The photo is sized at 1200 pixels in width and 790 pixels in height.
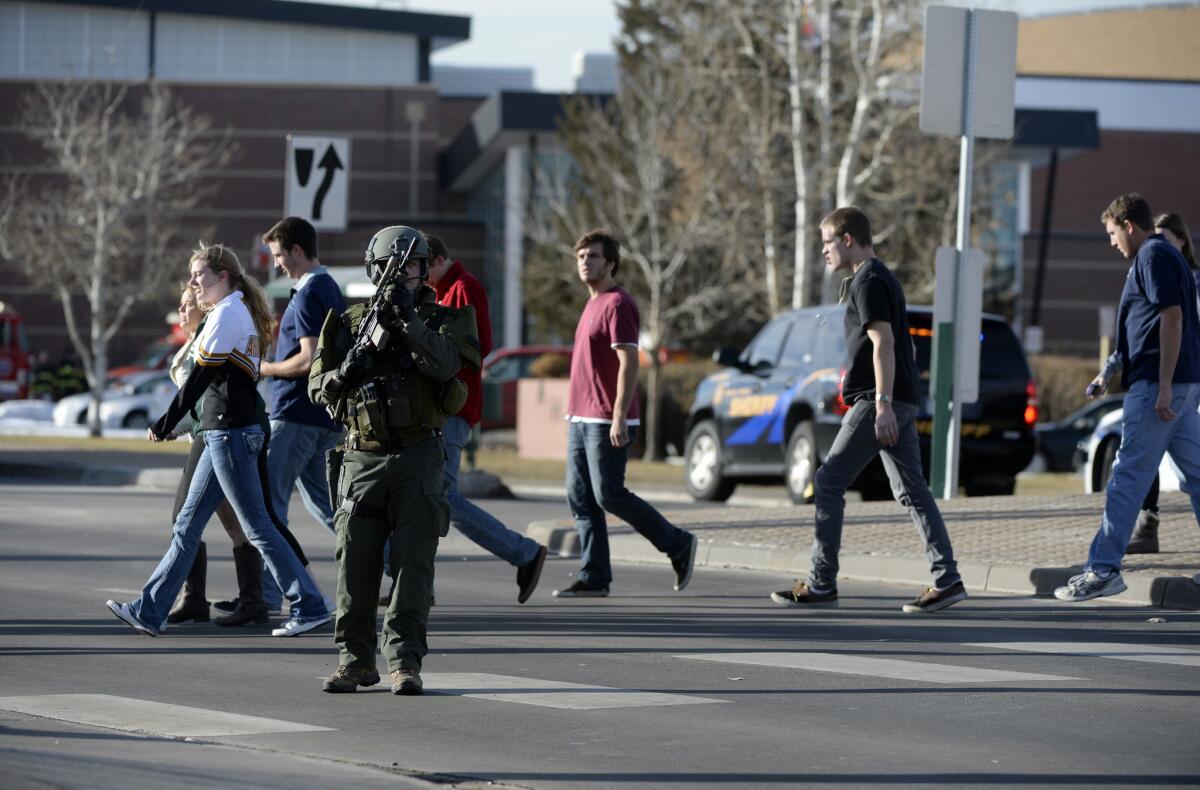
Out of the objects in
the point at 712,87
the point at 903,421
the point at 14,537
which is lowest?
the point at 14,537

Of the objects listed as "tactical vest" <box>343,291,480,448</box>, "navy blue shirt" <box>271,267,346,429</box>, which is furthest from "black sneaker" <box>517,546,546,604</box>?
"tactical vest" <box>343,291,480,448</box>

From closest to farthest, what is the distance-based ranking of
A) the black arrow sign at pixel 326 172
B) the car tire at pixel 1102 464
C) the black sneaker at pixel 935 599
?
the black sneaker at pixel 935 599, the car tire at pixel 1102 464, the black arrow sign at pixel 326 172

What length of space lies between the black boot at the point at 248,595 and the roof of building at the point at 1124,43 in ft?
241

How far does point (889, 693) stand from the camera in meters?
7.58

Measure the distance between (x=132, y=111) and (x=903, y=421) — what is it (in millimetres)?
49404

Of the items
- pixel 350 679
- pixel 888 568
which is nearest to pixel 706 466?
pixel 888 568

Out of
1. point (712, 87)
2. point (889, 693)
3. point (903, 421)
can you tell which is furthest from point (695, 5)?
point (889, 693)

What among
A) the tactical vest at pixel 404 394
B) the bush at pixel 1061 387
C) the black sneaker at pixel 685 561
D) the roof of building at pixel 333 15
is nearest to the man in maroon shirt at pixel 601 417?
the black sneaker at pixel 685 561

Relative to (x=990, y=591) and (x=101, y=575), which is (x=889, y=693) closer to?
(x=990, y=591)

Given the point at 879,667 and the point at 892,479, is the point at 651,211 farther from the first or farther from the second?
the point at 879,667

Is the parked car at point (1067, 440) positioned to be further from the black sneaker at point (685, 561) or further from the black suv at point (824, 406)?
the black sneaker at point (685, 561)

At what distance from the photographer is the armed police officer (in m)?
7.27

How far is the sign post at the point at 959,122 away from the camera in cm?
1548

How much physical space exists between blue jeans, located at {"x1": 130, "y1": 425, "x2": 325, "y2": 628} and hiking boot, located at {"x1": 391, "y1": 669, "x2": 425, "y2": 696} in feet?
6.05
